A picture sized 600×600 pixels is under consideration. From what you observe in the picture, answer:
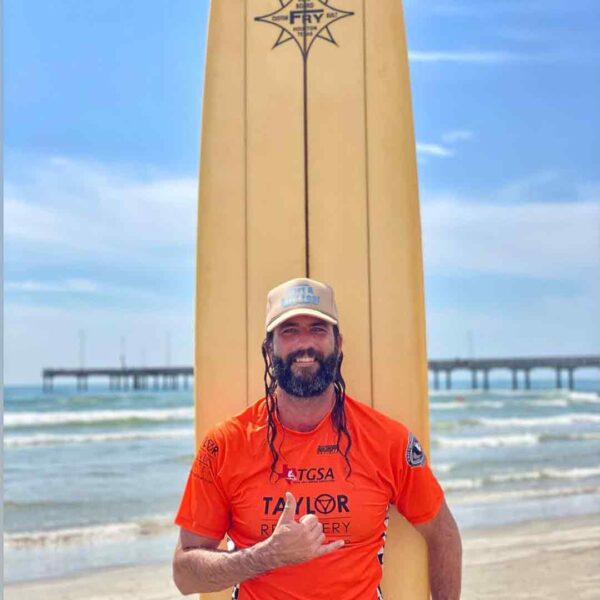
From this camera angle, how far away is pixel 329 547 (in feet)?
6.20

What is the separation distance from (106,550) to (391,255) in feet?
14.9

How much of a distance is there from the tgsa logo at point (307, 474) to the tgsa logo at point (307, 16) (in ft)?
5.14

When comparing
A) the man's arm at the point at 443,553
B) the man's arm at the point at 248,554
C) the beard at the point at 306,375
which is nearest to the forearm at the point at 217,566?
the man's arm at the point at 248,554

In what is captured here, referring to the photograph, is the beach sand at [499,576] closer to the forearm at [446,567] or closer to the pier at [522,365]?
the forearm at [446,567]

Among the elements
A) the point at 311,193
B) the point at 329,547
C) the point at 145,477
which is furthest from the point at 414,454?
the point at 145,477

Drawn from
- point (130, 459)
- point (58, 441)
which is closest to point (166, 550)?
point (130, 459)

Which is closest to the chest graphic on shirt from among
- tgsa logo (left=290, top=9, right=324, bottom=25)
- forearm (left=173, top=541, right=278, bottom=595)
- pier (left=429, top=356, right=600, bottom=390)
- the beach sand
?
forearm (left=173, top=541, right=278, bottom=595)

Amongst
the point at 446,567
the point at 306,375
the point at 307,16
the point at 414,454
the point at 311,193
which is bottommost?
the point at 446,567

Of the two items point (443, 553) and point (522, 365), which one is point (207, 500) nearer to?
point (443, 553)

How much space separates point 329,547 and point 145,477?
834 centimetres

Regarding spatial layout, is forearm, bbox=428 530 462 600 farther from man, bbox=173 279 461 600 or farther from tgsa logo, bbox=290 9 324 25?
tgsa logo, bbox=290 9 324 25

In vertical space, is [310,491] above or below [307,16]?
below

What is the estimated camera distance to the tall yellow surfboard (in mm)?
2574

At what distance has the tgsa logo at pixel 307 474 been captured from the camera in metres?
2.00
